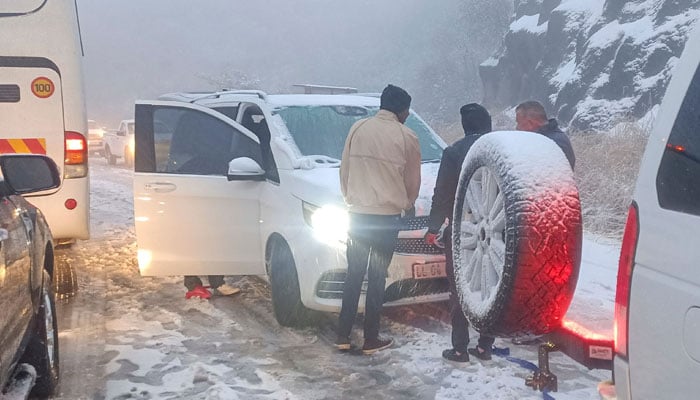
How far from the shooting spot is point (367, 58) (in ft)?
285

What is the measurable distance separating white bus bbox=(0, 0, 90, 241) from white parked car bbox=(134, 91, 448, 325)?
921 millimetres

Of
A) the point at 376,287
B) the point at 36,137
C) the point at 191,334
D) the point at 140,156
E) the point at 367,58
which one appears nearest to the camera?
the point at 376,287

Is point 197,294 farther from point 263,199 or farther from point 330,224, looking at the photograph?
point 330,224

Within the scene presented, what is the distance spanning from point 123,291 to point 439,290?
3254mm

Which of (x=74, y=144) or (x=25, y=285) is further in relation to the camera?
(x=74, y=144)

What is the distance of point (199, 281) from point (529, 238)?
4.53 metres

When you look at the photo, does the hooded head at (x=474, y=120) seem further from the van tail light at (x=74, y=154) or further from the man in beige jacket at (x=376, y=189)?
the van tail light at (x=74, y=154)

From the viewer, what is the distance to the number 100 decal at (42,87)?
626 cm

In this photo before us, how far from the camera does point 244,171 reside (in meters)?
5.61

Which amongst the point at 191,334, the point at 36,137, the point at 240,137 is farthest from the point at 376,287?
the point at 36,137

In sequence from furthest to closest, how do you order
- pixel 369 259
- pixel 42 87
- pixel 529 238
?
pixel 42 87, pixel 369 259, pixel 529 238

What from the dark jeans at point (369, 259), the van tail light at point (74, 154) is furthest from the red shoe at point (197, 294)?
the dark jeans at point (369, 259)

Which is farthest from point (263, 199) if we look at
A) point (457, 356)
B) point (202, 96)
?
point (457, 356)

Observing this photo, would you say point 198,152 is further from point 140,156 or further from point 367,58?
point 367,58
